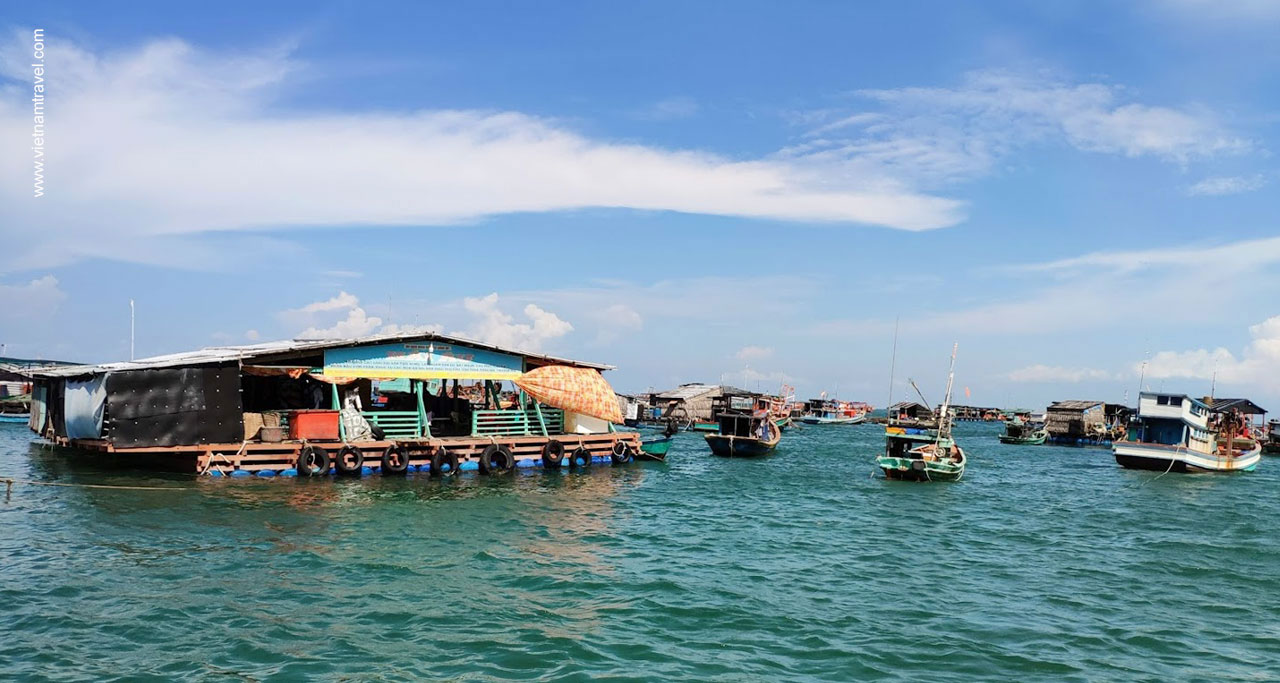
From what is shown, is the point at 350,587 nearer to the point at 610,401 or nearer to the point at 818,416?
the point at 610,401

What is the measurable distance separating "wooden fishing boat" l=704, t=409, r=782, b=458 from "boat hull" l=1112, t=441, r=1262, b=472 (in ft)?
59.9

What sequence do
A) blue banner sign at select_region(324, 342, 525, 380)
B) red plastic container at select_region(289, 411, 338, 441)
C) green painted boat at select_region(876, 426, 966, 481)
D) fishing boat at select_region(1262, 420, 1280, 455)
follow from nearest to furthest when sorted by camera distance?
1. red plastic container at select_region(289, 411, 338, 441)
2. blue banner sign at select_region(324, 342, 525, 380)
3. green painted boat at select_region(876, 426, 966, 481)
4. fishing boat at select_region(1262, 420, 1280, 455)

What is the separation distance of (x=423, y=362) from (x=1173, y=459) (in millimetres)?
36516

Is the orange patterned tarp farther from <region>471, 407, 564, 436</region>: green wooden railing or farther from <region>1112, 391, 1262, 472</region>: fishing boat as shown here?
<region>1112, 391, 1262, 472</region>: fishing boat

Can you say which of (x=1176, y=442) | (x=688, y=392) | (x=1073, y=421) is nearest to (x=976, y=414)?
(x=1073, y=421)

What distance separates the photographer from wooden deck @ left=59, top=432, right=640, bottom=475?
957 inches

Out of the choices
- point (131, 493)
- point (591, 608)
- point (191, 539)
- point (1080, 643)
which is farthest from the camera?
point (131, 493)

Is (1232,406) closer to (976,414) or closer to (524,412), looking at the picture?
(524,412)

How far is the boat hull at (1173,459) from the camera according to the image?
40656 millimetres

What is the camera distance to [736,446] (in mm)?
43531

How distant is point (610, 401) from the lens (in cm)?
3406

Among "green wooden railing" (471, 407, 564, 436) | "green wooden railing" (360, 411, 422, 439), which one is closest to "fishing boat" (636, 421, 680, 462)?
"green wooden railing" (471, 407, 564, 436)

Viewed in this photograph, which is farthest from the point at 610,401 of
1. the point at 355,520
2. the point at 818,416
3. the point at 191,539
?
the point at 818,416

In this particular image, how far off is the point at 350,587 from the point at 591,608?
398cm
